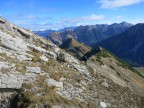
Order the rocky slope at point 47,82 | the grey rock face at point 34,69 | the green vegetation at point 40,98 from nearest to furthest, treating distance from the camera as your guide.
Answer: the green vegetation at point 40,98 < the rocky slope at point 47,82 < the grey rock face at point 34,69

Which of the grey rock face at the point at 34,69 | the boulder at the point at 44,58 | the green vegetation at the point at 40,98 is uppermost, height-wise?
the boulder at the point at 44,58

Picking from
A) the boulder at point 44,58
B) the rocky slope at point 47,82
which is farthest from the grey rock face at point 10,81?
the boulder at point 44,58

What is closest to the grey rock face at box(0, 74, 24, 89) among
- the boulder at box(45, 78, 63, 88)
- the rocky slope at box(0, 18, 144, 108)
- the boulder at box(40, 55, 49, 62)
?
the rocky slope at box(0, 18, 144, 108)

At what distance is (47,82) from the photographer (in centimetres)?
3169

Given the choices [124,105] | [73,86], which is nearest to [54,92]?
[73,86]

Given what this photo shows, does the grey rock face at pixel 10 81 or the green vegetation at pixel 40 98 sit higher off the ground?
the grey rock face at pixel 10 81

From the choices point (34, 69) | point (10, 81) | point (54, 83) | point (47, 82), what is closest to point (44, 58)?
point (34, 69)

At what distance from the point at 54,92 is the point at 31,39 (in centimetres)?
1795

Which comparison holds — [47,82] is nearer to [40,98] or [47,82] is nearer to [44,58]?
[40,98]

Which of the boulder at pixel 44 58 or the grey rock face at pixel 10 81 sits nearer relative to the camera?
the grey rock face at pixel 10 81

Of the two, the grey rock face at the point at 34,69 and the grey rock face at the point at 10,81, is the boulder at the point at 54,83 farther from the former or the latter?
the grey rock face at the point at 10,81

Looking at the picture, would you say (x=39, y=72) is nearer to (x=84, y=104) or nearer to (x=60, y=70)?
(x=60, y=70)

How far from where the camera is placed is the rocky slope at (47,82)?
2822 cm

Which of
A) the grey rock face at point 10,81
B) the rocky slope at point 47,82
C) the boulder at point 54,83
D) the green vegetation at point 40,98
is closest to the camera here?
the green vegetation at point 40,98
